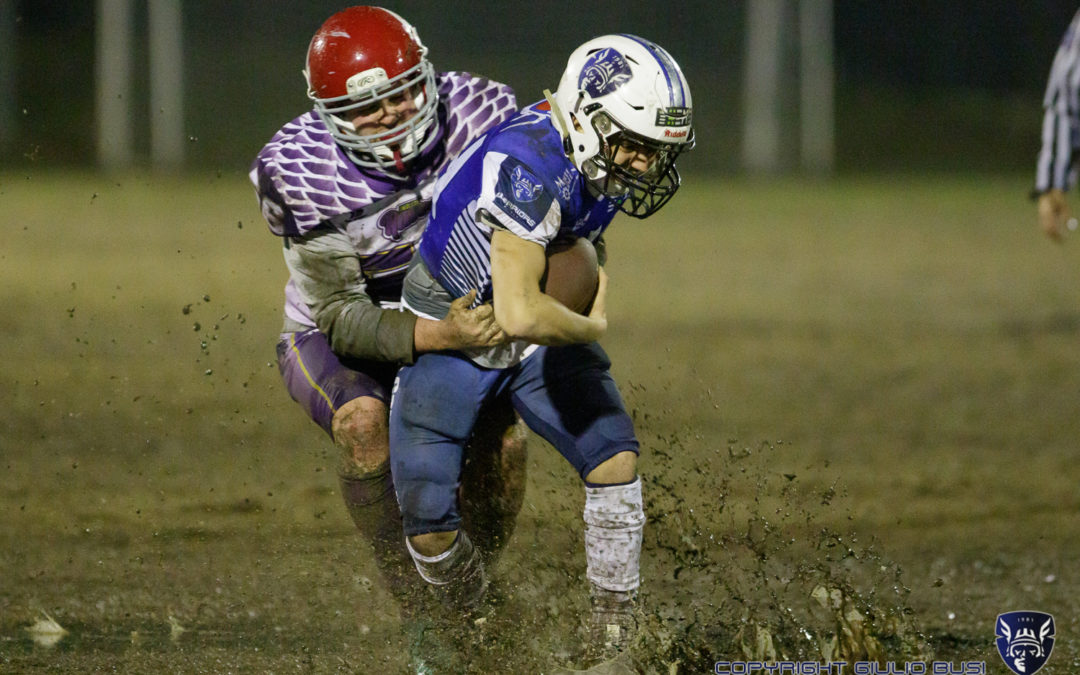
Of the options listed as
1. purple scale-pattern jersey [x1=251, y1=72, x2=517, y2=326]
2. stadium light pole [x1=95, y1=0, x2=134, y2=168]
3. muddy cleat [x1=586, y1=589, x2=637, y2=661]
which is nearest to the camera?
muddy cleat [x1=586, y1=589, x2=637, y2=661]

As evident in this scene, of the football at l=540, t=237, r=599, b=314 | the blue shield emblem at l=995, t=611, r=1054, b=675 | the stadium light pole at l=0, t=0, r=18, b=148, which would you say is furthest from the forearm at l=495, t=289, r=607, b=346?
the stadium light pole at l=0, t=0, r=18, b=148

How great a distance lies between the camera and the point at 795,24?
21453 mm

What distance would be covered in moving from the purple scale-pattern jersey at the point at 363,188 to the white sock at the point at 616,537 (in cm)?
108

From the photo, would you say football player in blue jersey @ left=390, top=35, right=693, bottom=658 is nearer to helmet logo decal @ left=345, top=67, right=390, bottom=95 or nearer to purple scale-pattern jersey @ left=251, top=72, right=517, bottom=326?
purple scale-pattern jersey @ left=251, top=72, right=517, bottom=326

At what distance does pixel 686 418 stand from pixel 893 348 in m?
2.63

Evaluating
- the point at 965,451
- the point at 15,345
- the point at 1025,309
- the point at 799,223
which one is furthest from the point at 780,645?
the point at 799,223

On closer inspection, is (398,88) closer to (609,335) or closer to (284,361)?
(284,361)

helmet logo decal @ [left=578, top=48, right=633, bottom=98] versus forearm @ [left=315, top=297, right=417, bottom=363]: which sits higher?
helmet logo decal @ [left=578, top=48, right=633, bottom=98]

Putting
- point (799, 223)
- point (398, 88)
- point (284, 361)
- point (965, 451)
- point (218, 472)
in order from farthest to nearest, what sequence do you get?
point (799, 223) < point (965, 451) < point (218, 472) < point (284, 361) < point (398, 88)

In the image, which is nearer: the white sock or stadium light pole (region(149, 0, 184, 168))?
the white sock

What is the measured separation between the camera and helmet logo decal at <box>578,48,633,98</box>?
3.44 meters

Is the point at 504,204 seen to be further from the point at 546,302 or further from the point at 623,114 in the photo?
the point at 623,114

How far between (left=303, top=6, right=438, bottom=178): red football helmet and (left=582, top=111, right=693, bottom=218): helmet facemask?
755 mm

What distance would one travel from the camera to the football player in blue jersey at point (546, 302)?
11.1ft
